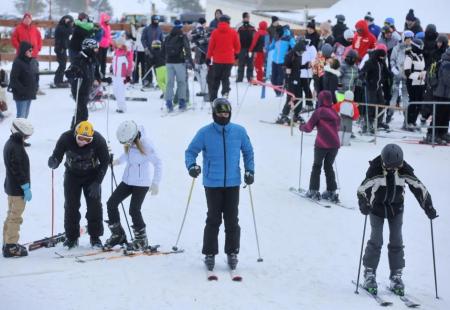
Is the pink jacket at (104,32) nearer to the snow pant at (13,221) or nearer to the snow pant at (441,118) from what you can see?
the snow pant at (441,118)

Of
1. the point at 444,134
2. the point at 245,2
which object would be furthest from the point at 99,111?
the point at 245,2

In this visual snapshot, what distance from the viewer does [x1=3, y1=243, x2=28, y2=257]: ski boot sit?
9195mm

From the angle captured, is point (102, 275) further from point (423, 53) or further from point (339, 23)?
point (339, 23)

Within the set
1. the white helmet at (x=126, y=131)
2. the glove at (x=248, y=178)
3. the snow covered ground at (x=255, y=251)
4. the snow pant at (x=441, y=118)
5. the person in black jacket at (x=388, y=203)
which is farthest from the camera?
the snow pant at (x=441, y=118)

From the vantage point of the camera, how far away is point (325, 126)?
12.0 metres

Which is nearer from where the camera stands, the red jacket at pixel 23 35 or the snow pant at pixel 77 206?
the snow pant at pixel 77 206

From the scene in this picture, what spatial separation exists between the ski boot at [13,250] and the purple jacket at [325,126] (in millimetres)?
4435

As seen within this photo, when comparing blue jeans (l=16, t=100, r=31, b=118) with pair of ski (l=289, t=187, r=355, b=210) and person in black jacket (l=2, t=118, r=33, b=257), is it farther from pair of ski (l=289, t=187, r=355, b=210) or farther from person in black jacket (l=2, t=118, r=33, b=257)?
person in black jacket (l=2, t=118, r=33, b=257)

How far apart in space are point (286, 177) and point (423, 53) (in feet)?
17.2

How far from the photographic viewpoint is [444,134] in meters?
16.6

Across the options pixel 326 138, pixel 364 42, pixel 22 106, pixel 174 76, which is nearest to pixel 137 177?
pixel 326 138

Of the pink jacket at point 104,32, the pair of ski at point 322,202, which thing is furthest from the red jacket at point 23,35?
the pair of ski at point 322,202

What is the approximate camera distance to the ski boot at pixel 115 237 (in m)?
9.49

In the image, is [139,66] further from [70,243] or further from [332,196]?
[70,243]
